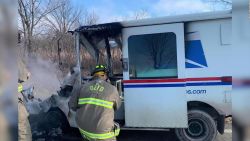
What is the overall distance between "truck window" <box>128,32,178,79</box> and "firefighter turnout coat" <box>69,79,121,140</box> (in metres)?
2.24

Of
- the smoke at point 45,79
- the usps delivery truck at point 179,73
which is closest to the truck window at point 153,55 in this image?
the usps delivery truck at point 179,73

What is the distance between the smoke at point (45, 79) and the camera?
7596 mm

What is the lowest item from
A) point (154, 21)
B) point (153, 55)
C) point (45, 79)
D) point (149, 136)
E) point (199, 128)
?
point (149, 136)

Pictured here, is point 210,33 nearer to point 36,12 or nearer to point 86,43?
point 86,43

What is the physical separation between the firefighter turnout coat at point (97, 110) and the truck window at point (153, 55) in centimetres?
224

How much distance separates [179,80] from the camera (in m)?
6.07

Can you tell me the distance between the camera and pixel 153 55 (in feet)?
20.9

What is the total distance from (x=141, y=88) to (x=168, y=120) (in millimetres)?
726

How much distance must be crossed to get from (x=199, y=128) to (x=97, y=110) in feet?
9.57

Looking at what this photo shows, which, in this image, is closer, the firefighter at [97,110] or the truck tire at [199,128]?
the firefighter at [97,110]

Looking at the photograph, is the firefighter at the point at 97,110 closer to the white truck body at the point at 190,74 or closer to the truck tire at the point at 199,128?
the white truck body at the point at 190,74

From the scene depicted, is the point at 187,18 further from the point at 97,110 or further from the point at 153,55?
the point at 97,110

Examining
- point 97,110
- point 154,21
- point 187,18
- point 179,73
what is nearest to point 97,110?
point 97,110

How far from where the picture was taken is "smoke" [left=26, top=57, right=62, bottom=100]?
24.9ft
